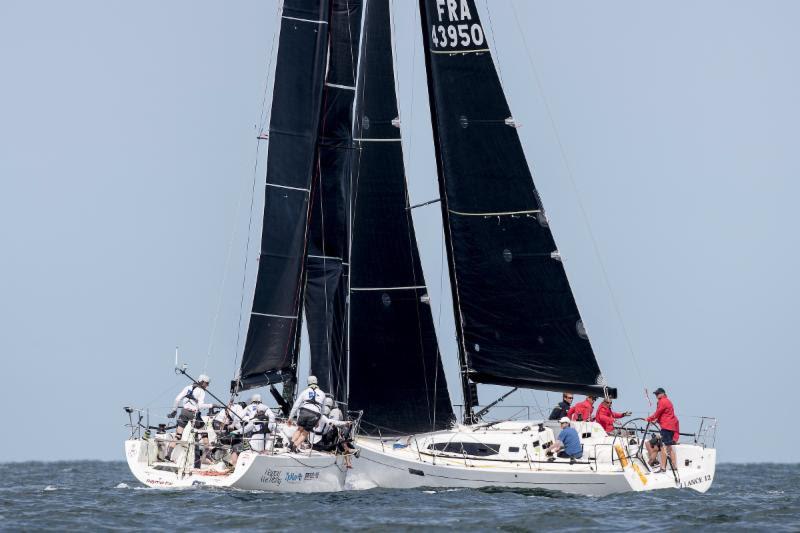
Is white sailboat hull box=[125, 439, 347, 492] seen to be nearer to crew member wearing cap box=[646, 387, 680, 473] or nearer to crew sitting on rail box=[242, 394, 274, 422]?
crew sitting on rail box=[242, 394, 274, 422]

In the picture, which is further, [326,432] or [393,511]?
[326,432]

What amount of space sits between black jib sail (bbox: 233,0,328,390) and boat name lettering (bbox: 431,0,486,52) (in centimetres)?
232

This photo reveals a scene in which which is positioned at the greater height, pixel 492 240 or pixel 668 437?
pixel 492 240

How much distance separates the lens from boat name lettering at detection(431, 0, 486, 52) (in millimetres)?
28516

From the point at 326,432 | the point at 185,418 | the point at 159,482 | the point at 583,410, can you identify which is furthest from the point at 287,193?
the point at 583,410

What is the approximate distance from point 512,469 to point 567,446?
122cm

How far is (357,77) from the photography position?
29531mm

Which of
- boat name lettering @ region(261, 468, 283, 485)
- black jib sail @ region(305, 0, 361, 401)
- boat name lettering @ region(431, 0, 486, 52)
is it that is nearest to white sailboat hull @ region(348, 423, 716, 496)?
boat name lettering @ region(261, 468, 283, 485)

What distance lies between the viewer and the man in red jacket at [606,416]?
1093 inches

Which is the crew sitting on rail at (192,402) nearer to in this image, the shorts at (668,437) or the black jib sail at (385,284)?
the black jib sail at (385,284)

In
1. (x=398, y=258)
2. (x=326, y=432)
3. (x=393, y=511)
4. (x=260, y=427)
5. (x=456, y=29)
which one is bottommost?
(x=393, y=511)

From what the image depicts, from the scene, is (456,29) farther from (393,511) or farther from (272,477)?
(393,511)

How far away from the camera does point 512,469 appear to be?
84.0ft

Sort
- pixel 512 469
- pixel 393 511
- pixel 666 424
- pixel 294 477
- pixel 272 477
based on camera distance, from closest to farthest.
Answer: pixel 393 511 < pixel 272 477 < pixel 294 477 < pixel 512 469 < pixel 666 424
